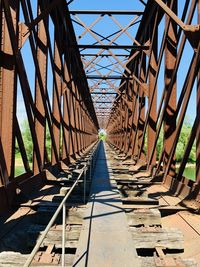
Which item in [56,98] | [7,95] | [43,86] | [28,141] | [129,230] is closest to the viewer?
[129,230]

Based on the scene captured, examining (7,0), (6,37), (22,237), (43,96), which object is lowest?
(22,237)

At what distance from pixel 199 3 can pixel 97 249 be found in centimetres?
479

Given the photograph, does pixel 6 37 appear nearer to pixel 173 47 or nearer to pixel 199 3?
pixel 199 3

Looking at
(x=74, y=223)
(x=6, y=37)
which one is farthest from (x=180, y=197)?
(x=6, y=37)

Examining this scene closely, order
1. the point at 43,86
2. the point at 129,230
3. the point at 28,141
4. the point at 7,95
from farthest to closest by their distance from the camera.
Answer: the point at 28,141, the point at 43,86, the point at 7,95, the point at 129,230

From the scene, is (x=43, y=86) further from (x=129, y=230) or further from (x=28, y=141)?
(x=28, y=141)

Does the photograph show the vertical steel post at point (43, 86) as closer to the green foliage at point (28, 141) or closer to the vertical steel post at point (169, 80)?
the vertical steel post at point (169, 80)

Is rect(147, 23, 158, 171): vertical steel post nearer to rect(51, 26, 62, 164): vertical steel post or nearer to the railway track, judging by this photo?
rect(51, 26, 62, 164): vertical steel post

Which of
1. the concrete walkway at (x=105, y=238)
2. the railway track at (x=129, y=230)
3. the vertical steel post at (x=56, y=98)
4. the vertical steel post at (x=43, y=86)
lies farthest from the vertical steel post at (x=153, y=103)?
the concrete walkway at (x=105, y=238)

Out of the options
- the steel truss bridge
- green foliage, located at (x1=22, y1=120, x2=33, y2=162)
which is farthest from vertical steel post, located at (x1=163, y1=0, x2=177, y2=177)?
green foliage, located at (x1=22, y1=120, x2=33, y2=162)

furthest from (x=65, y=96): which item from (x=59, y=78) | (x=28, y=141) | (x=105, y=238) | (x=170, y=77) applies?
(x=28, y=141)

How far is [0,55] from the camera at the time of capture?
261 inches

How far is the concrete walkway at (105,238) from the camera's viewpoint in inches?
158

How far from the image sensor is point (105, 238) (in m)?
4.86
